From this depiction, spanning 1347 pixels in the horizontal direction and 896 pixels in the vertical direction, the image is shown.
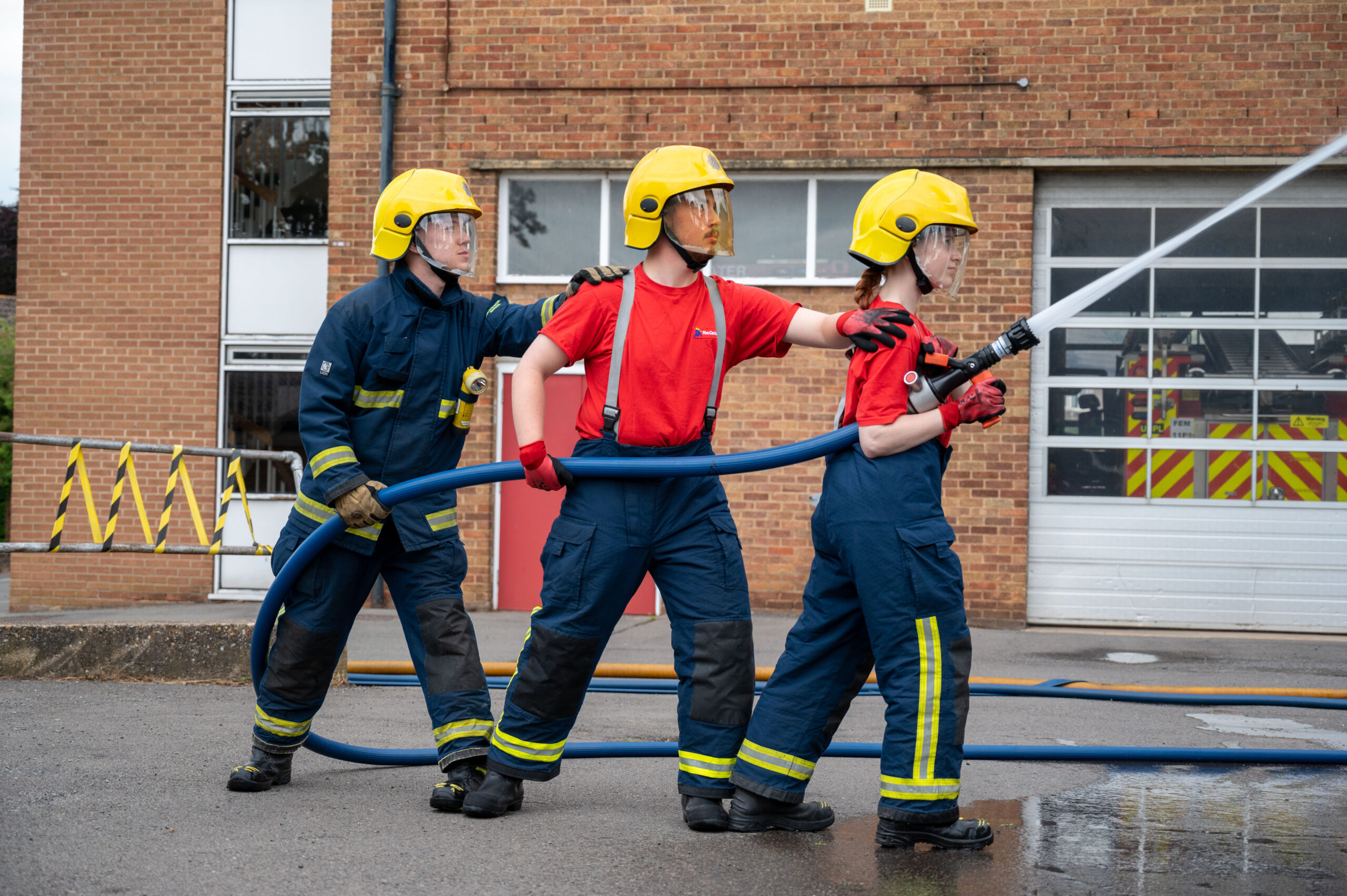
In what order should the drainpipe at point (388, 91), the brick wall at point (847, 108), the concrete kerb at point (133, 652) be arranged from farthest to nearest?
the drainpipe at point (388, 91) < the brick wall at point (847, 108) < the concrete kerb at point (133, 652)

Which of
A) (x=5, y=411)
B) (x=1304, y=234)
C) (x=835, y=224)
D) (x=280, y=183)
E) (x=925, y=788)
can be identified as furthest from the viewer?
(x=5, y=411)

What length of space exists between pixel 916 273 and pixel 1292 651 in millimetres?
6393

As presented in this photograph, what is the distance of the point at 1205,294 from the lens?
961 cm

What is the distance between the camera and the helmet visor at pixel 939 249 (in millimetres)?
3447

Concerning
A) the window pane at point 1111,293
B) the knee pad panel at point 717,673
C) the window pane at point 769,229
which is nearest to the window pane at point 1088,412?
the window pane at point 1111,293

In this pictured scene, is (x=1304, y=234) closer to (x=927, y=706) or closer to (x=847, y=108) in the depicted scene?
(x=847, y=108)

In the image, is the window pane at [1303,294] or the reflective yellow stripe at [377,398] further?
the window pane at [1303,294]

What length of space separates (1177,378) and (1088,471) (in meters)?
1.00

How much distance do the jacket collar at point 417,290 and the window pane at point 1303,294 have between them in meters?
7.72

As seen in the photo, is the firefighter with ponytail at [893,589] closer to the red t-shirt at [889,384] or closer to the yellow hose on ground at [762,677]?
the red t-shirt at [889,384]

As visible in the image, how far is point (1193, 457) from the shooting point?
378 inches

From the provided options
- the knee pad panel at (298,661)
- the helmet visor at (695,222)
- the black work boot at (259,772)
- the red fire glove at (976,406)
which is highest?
the helmet visor at (695,222)

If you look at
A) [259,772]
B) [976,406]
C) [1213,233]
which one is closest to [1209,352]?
[1213,233]

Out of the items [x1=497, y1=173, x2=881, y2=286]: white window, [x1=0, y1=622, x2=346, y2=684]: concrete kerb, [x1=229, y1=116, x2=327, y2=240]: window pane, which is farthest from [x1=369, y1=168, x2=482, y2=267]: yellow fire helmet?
[x1=229, y1=116, x2=327, y2=240]: window pane
